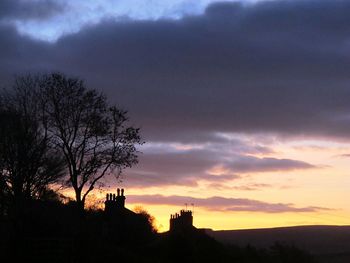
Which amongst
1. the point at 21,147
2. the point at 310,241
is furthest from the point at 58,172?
the point at 310,241

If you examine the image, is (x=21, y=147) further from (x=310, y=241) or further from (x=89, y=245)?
(x=310, y=241)

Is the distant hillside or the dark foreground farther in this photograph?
the distant hillside

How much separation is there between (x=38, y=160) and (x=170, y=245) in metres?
12.6

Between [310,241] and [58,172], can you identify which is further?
[310,241]

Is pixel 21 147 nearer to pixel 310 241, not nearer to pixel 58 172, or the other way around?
pixel 58 172

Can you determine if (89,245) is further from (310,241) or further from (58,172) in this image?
(310,241)

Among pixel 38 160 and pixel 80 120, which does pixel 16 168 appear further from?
pixel 80 120

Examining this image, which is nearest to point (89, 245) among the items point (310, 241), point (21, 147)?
point (21, 147)

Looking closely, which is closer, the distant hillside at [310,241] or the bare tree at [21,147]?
the bare tree at [21,147]

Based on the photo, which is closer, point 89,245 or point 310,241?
point 89,245

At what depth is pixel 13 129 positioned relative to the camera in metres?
48.7

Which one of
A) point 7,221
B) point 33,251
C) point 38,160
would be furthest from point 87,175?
point 33,251

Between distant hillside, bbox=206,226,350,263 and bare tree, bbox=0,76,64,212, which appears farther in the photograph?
distant hillside, bbox=206,226,350,263

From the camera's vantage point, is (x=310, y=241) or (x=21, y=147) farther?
(x=310, y=241)
